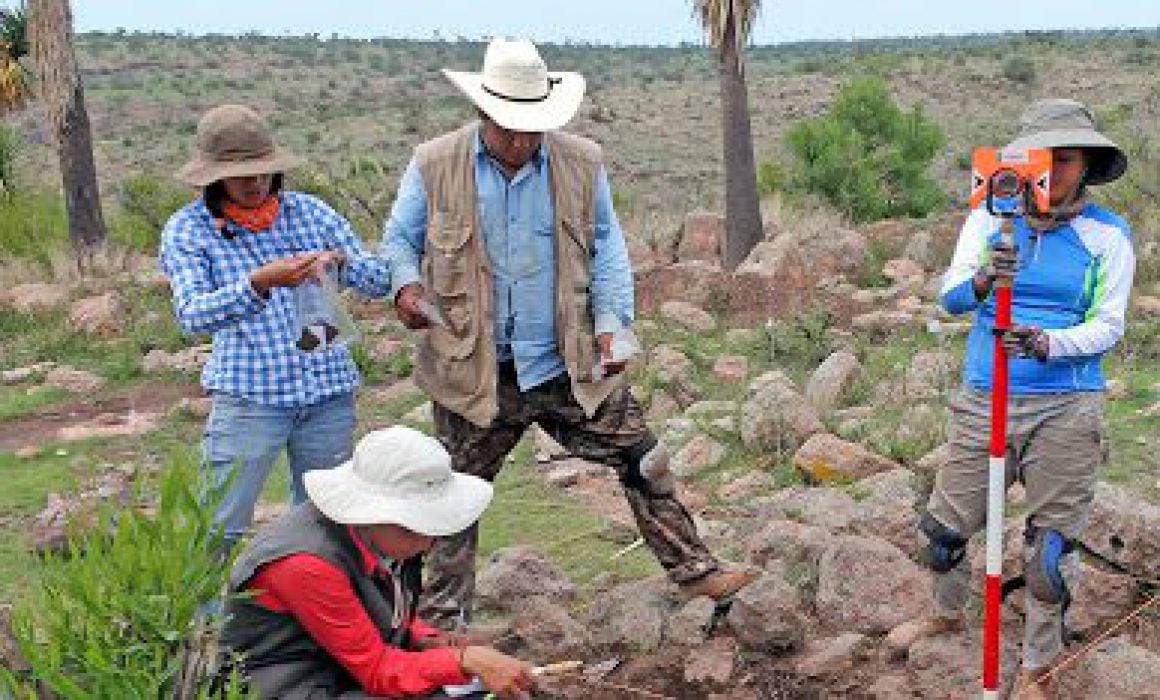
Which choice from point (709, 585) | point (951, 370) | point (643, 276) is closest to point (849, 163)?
point (643, 276)

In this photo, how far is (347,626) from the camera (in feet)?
10.6

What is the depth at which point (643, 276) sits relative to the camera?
11.2 m

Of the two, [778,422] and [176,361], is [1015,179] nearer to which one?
[778,422]

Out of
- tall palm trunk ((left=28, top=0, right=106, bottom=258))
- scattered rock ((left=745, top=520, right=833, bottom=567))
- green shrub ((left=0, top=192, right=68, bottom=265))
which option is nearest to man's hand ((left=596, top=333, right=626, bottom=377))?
scattered rock ((left=745, top=520, right=833, bottom=567))

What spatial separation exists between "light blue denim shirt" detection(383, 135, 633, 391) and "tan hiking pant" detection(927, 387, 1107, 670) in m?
1.09

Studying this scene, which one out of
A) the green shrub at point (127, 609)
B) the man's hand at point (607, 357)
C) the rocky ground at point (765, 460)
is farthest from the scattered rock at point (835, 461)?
the green shrub at point (127, 609)

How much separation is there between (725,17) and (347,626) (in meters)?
9.94

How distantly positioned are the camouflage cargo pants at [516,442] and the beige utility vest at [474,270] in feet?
0.30

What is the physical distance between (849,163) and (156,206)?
7.09 metres

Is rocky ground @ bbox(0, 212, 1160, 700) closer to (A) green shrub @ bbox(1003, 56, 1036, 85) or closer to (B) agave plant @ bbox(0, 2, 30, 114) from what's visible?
(B) agave plant @ bbox(0, 2, 30, 114)

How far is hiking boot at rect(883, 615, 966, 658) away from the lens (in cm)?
425

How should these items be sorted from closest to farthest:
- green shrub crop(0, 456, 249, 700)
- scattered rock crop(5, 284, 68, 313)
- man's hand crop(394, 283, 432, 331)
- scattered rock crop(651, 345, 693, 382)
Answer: green shrub crop(0, 456, 249, 700)
man's hand crop(394, 283, 432, 331)
scattered rock crop(651, 345, 693, 382)
scattered rock crop(5, 284, 68, 313)

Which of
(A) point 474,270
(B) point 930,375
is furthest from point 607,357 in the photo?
(B) point 930,375

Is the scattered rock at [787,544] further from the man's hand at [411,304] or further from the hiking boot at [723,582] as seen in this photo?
the man's hand at [411,304]
